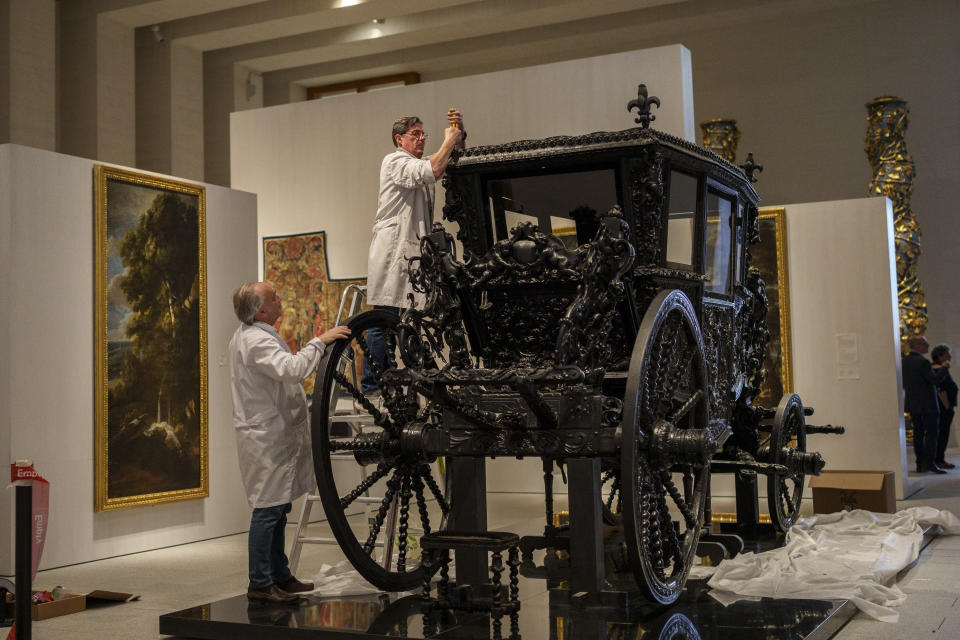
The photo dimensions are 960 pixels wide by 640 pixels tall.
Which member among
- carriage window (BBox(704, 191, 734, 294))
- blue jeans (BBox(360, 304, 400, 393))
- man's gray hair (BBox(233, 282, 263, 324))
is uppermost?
carriage window (BBox(704, 191, 734, 294))

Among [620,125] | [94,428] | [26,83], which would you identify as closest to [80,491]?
[94,428]

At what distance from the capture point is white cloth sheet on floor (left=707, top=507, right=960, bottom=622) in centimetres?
525

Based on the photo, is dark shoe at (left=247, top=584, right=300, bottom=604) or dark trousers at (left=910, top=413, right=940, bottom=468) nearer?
dark shoe at (left=247, top=584, right=300, bottom=604)

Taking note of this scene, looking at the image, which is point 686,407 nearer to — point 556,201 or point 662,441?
point 662,441

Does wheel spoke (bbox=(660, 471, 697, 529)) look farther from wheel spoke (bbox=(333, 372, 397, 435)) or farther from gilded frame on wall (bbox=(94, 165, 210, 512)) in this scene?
gilded frame on wall (bbox=(94, 165, 210, 512))

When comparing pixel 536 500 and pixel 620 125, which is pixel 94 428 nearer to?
pixel 536 500

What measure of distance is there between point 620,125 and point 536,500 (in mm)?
3573

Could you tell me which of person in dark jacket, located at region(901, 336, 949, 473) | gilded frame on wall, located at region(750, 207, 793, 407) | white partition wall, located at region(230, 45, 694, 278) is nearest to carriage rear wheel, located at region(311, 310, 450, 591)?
white partition wall, located at region(230, 45, 694, 278)

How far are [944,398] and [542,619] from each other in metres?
10.0

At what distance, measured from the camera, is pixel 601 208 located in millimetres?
5230

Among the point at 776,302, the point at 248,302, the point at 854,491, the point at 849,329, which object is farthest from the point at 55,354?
the point at 849,329

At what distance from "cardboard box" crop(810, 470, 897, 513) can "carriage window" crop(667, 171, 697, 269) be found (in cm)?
333

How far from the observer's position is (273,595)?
5211 millimetres

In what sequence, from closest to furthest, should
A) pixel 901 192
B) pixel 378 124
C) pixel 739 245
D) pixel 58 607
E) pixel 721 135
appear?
1. pixel 58 607
2. pixel 739 245
3. pixel 378 124
4. pixel 901 192
5. pixel 721 135
